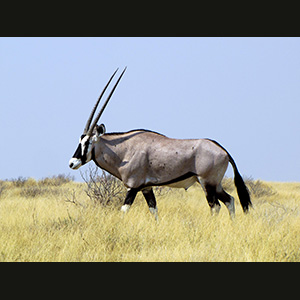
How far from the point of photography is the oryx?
7832 millimetres

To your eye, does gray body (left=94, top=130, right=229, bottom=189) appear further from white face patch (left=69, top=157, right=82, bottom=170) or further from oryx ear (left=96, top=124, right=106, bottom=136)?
white face patch (left=69, top=157, right=82, bottom=170)

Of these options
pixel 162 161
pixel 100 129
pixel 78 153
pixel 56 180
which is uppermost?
pixel 100 129

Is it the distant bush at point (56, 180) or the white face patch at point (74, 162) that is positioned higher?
the white face patch at point (74, 162)

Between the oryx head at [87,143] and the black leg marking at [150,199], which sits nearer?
the oryx head at [87,143]

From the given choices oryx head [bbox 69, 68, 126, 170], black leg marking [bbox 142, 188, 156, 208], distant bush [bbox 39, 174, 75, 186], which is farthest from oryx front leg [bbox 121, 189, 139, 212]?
distant bush [bbox 39, 174, 75, 186]

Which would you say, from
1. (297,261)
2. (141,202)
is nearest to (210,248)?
(297,261)

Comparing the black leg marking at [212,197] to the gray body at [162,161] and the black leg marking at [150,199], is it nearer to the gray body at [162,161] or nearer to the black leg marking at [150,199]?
the gray body at [162,161]

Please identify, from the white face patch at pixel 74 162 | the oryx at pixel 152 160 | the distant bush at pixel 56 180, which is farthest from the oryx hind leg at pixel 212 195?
the distant bush at pixel 56 180

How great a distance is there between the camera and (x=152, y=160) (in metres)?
7.88

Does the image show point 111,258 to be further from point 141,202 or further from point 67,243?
point 141,202

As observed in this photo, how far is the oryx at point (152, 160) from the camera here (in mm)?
7832

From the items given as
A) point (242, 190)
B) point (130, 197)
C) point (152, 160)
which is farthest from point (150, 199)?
point (242, 190)

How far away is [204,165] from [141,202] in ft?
9.18

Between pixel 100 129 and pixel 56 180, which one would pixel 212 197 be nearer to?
pixel 100 129
